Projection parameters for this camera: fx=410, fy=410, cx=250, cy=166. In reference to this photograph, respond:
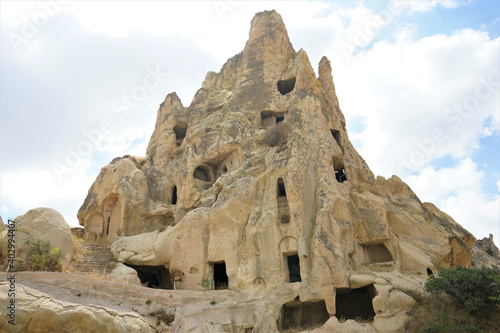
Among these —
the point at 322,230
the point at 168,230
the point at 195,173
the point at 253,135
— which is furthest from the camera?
the point at 195,173

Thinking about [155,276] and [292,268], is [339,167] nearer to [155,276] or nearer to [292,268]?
[292,268]

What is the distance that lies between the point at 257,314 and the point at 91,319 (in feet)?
20.6

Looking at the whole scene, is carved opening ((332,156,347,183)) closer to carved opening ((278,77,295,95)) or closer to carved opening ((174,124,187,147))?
carved opening ((278,77,295,95))

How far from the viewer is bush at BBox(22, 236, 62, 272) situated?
1591cm

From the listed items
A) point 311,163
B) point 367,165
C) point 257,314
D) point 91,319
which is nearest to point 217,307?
point 257,314

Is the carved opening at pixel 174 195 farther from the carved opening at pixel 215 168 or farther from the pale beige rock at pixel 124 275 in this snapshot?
the pale beige rock at pixel 124 275

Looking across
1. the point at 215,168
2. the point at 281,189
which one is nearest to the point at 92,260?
the point at 281,189

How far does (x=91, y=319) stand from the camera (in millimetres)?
11992

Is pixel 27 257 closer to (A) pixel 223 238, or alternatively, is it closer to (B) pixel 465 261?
(A) pixel 223 238

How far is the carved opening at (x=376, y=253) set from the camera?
19609mm

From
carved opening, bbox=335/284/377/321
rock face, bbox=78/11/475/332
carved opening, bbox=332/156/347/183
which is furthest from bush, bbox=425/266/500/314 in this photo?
carved opening, bbox=332/156/347/183

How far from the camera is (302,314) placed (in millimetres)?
17109

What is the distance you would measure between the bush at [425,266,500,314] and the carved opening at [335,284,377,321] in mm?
3643

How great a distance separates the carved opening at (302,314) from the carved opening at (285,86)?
17.0 meters
